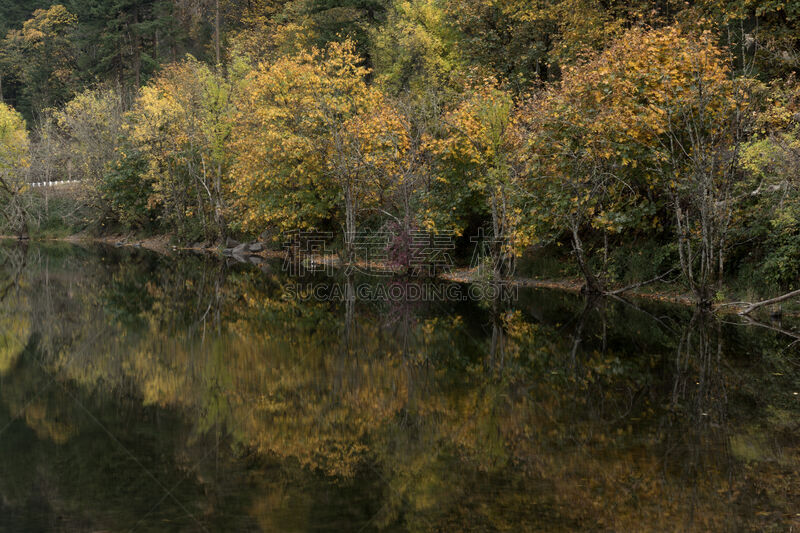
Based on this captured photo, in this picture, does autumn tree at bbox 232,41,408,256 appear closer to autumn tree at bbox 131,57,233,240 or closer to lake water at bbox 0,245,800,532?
autumn tree at bbox 131,57,233,240

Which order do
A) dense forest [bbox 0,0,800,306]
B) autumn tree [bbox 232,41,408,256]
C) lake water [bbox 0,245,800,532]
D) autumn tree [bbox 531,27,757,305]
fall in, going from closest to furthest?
lake water [bbox 0,245,800,532]
autumn tree [bbox 531,27,757,305]
dense forest [bbox 0,0,800,306]
autumn tree [bbox 232,41,408,256]

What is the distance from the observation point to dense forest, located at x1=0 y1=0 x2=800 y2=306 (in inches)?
707

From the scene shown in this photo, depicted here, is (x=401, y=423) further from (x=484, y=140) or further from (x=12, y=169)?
(x=12, y=169)

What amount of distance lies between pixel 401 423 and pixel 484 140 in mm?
15958

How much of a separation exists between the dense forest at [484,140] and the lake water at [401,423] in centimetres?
345

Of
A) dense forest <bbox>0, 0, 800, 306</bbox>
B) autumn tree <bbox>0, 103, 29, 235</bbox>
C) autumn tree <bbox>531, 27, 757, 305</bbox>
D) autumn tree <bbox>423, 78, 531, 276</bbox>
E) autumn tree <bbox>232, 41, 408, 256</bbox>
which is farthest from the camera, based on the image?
autumn tree <bbox>0, 103, 29, 235</bbox>

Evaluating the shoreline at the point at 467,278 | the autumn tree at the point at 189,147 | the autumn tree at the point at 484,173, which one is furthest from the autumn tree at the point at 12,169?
the autumn tree at the point at 484,173

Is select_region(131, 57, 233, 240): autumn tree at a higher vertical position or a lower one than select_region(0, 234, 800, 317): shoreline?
higher

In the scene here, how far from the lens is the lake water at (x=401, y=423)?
6.49 metres

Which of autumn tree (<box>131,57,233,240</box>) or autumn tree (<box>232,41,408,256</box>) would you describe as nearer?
autumn tree (<box>232,41,408,256</box>)

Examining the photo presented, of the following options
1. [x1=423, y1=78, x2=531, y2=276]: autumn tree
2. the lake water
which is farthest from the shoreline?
[x1=423, y1=78, x2=531, y2=276]: autumn tree

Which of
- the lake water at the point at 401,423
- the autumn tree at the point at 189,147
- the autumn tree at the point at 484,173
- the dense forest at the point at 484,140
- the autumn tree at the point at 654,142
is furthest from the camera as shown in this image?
→ the autumn tree at the point at 189,147

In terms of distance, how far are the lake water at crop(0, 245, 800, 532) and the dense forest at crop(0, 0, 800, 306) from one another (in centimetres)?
345

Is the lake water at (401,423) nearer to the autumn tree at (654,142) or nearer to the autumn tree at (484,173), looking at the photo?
the autumn tree at (654,142)
